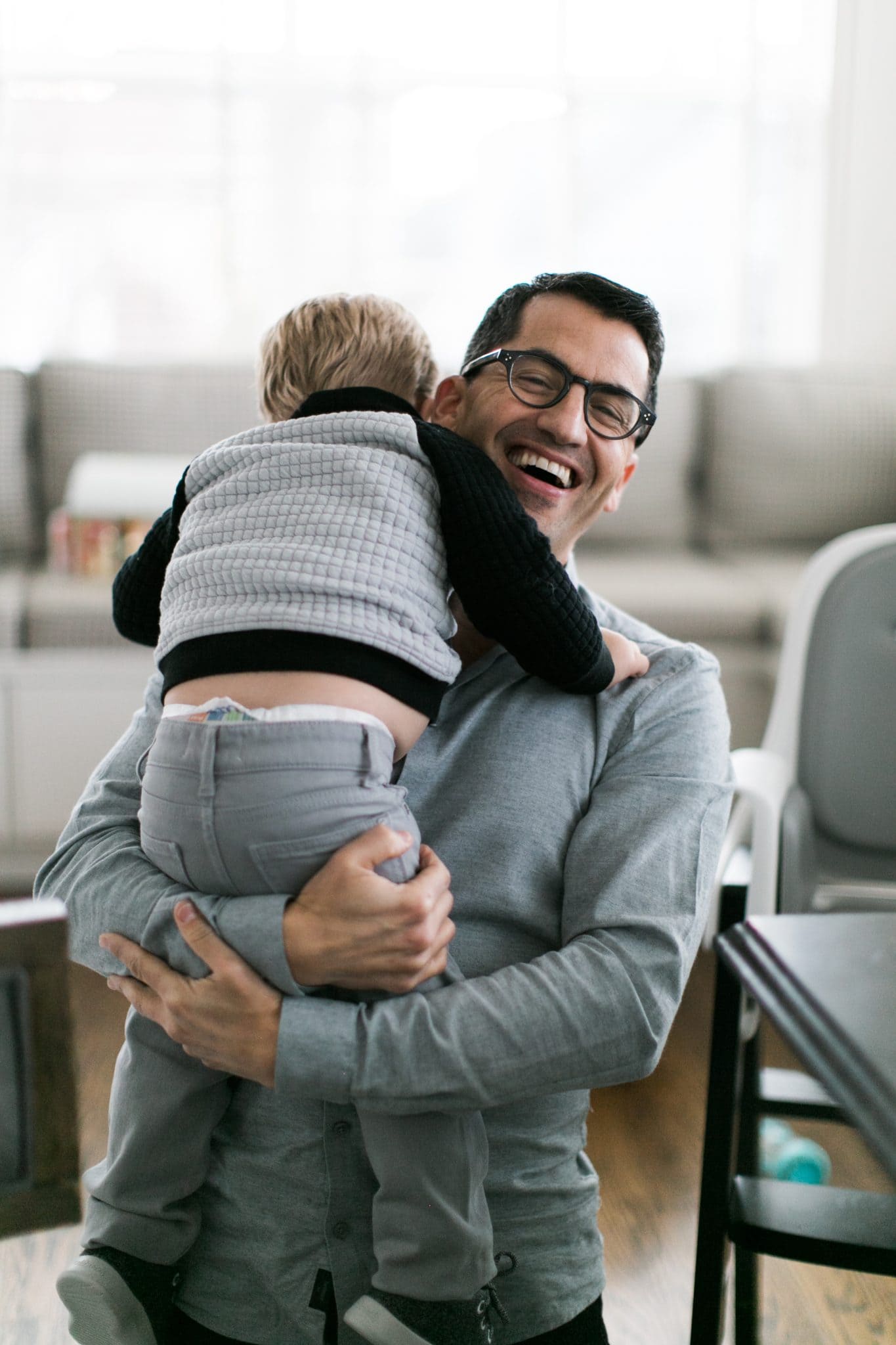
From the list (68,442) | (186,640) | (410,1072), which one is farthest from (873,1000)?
(68,442)

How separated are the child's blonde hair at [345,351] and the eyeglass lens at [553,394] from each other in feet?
0.47

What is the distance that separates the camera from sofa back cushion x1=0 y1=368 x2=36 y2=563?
3119 millimetres

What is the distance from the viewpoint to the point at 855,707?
1617mm

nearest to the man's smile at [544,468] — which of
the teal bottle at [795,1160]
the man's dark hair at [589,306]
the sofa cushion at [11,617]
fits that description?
the man's dark hair at [589,306]

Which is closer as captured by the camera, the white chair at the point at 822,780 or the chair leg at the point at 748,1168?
the chair leg at the point at 748,1168

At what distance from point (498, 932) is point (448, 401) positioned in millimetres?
526

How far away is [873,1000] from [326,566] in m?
0.50

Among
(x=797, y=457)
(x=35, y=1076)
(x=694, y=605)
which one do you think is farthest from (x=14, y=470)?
(x=35, y=1076)

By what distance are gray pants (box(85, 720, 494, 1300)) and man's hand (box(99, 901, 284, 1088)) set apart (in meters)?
0.05

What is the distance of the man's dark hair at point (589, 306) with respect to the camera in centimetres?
109

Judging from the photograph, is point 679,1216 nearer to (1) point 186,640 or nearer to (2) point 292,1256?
(2) point 292,1256

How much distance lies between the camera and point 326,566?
92 centimetres

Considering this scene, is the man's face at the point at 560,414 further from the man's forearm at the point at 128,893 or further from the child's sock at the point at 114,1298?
the child's sock at the point at 114,1298

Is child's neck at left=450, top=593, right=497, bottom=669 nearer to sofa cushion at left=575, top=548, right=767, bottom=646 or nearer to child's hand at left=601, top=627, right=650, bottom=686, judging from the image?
child's hand at left=601, top=627, right=650, bottom=686
